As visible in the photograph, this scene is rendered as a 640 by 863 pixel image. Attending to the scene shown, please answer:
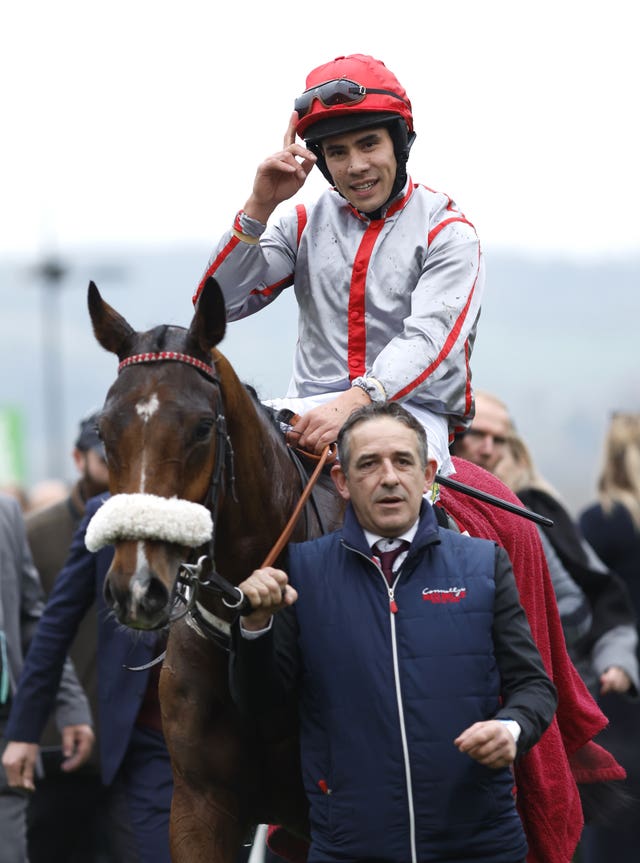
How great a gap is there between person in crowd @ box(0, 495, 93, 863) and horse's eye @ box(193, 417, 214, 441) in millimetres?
2702

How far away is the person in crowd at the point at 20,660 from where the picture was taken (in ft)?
22.8

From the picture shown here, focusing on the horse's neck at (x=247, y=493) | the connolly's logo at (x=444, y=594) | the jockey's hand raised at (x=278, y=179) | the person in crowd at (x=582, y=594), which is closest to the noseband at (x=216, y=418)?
the horse's neck at (x=247, y=493)

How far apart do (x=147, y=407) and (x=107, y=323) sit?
0.42 m

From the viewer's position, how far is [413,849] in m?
4.30

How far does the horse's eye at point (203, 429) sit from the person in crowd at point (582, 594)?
346cm

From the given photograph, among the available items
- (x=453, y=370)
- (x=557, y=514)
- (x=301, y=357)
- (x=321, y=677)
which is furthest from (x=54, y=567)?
(x=321, y=677)

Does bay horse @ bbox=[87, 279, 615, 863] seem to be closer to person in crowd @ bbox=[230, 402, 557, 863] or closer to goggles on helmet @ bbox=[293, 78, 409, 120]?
person in crowd @ bbox=[230, 402, 557, 863]

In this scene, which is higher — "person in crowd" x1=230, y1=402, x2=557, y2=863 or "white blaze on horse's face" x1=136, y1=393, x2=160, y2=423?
"white blaze on horse's face" x1=136, y1=393, x2=160, y2=423

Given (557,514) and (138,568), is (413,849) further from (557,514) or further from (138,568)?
(557,514)

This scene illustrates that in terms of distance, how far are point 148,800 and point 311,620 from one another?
248 centimetres

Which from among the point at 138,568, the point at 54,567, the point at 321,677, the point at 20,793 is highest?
the point at 138,568

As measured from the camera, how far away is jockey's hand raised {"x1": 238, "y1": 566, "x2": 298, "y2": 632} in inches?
168

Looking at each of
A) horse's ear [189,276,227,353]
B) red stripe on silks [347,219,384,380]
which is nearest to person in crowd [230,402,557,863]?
horse's ear [189,276,227,353]

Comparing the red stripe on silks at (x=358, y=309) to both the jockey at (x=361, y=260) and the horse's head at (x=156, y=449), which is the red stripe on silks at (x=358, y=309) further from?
the horse's head at (x=156, y=449)
